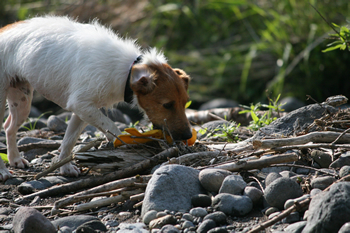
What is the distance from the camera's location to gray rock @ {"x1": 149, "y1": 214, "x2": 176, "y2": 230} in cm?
242

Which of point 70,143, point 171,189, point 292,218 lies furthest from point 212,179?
point 70,143

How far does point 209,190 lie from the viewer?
2867 millimetres

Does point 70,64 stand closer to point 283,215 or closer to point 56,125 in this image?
point 56,125

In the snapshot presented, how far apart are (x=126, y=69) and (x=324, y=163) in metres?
2.23

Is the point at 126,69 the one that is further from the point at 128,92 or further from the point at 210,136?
the point at 210,136

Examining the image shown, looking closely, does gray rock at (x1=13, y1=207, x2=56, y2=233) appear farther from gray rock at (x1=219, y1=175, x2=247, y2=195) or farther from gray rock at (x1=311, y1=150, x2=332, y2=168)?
gray rock at (x1=311, y1=150, x2=332, y2=168)

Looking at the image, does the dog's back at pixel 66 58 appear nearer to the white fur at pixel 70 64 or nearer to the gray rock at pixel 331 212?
the white fur at pixel 70 64

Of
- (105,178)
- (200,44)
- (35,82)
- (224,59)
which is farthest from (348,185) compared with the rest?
(200,44)

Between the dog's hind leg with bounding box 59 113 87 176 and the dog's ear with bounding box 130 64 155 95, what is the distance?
36.8 inches

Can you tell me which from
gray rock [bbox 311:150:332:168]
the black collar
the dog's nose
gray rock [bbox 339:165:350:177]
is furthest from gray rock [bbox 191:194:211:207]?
the black collar

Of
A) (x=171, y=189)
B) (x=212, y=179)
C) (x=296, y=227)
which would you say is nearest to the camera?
(x=296, y=227)

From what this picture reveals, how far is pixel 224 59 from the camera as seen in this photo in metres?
9.43

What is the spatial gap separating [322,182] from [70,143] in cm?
281

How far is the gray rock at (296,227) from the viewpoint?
7.17ft
